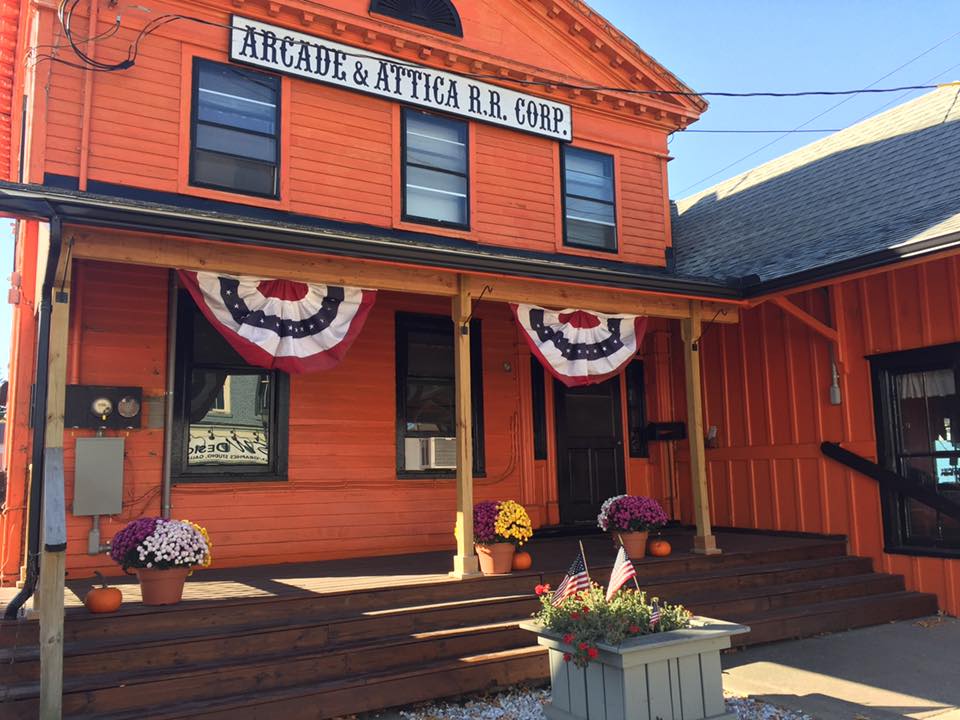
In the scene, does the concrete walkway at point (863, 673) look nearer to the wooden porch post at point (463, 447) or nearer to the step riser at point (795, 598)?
the step riser at point (795, 598)

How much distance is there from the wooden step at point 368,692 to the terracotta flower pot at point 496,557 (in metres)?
0.83

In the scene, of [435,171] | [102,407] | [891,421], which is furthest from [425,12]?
[891,421]

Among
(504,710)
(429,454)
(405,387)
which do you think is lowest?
(504,710)

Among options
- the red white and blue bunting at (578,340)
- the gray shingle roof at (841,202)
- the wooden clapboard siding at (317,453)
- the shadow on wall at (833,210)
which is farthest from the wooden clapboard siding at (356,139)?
the red white and blue bunting at (578,340)

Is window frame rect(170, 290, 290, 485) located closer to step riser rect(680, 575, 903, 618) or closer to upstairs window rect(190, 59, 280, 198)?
upstairs window rect(190, 59, 280, 198)

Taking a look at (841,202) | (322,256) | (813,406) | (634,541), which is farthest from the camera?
(841,202)

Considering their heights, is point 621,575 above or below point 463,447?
below

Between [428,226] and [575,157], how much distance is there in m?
2.49

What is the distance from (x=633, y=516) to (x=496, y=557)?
5.36 ft

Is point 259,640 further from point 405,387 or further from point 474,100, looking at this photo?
point 474,100

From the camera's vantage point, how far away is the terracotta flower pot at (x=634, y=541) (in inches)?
297

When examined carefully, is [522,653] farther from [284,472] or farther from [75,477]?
[75,477]

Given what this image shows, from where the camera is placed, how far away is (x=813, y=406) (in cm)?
901

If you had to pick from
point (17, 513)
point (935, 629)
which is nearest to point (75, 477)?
point (17, 513)
